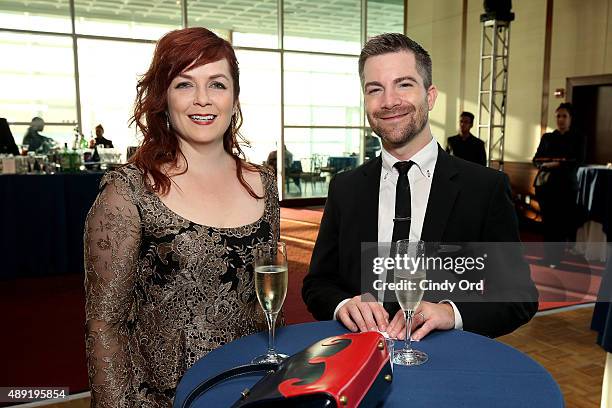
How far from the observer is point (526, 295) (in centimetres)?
155

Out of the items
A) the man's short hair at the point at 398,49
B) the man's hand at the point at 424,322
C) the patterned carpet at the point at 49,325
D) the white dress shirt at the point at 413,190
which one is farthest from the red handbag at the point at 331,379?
the patterned carpet at the point at 49,325

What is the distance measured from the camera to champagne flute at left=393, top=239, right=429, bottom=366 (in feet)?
3.62

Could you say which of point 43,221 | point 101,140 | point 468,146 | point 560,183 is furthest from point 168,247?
point 101,140

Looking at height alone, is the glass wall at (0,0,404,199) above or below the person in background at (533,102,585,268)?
above

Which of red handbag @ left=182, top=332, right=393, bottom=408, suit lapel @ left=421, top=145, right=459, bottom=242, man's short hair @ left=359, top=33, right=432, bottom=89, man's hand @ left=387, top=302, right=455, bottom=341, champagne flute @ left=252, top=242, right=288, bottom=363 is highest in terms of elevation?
man's short hair @ left=359, top=33, right=432, bottom=89

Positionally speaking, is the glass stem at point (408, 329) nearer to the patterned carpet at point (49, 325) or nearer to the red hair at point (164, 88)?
the red hair at point (164, 88)

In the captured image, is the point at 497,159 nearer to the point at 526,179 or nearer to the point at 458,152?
the point at 526,179

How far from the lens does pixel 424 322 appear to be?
1.26 metres

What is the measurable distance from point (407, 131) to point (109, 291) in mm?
989

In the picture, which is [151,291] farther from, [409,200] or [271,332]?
[409,200]

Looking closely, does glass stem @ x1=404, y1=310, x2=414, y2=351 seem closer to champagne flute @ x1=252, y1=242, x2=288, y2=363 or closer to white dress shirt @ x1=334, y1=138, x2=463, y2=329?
champagne flute @ x1=252, y1=242, x2=288, y2=363

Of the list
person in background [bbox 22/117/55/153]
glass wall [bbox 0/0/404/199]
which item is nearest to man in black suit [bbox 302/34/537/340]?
glass wall [bbox 0/0/404/199]

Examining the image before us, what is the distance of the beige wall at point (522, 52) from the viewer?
7477mm

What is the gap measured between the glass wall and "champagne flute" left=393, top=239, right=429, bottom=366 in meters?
7.20
